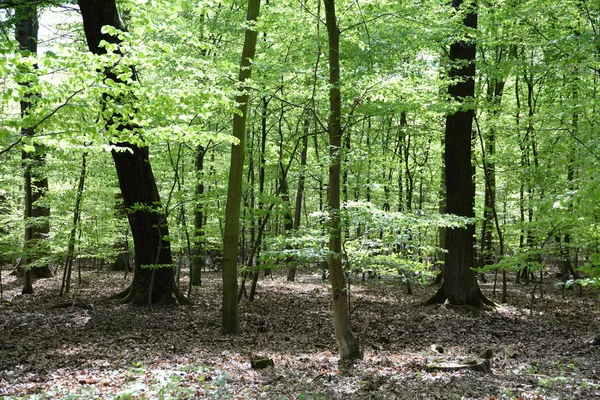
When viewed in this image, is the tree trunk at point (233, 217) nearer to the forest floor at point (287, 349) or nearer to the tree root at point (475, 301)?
the forest floor at point (287, 349)

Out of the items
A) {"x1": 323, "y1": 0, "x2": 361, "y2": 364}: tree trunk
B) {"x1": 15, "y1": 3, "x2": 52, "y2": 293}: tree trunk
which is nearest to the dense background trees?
{"x1": 323, "y1": 0, "x2": 361, "y2": 364}: tree trunk

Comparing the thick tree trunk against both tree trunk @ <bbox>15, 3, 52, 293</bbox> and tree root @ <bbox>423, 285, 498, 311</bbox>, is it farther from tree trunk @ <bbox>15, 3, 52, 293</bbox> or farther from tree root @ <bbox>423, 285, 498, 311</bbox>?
tree root @ <bbox>423, 285, 498, 311</bbox>

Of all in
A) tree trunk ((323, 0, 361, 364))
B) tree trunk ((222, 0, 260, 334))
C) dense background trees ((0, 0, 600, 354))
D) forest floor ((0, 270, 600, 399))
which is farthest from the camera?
tree trunk ((222, 0, 260, 334))

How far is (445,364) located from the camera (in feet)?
19.4

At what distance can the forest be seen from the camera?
16.1ft

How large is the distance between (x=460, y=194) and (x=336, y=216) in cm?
598

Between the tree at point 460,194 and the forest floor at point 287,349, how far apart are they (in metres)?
0.48

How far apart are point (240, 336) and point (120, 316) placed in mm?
2783

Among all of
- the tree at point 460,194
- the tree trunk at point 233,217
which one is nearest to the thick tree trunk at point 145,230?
the tree trunk at point 233,217

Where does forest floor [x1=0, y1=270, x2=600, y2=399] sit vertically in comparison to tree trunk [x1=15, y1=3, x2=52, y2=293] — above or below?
below

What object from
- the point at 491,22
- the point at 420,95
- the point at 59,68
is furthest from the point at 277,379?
the point at 491,22

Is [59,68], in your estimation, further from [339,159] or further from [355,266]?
[355,266]

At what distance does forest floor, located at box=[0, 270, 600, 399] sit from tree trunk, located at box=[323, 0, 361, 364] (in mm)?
361

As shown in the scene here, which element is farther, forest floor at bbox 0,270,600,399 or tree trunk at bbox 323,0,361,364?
tree trunk at bbox 323,0,361,364
